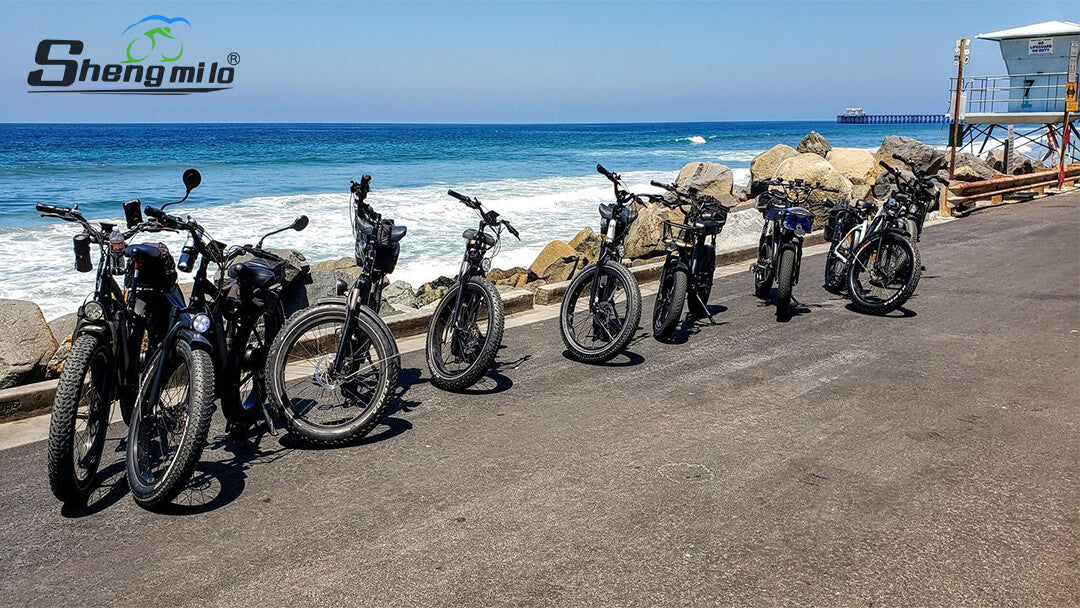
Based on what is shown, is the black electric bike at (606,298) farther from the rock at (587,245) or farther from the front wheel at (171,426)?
the rock at (587,245)

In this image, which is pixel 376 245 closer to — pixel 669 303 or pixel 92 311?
pixel 92 311

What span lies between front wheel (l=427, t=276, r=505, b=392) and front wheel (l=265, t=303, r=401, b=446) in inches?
37.7

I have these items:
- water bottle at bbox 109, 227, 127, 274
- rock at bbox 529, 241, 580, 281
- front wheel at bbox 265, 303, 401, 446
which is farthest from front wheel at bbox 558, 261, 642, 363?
rock at bbox 529, 241, 580, 281

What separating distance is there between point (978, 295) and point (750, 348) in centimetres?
373

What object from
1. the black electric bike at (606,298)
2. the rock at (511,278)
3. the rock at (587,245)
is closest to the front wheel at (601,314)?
the black electric bike at (606,298)

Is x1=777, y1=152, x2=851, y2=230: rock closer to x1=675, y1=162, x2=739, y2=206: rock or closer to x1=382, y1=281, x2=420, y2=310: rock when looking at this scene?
x1=675, y1=162, x2=739, y2=206: rock

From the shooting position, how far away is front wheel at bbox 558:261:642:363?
655cm

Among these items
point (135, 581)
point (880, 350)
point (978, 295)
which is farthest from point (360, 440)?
point (978, 295)

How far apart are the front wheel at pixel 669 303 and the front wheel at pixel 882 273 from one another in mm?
2265

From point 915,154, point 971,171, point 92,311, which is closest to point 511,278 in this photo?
point 92,311

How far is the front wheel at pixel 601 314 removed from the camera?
655cm

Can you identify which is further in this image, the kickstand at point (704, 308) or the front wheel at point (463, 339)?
the kickstand at point (704, 308)

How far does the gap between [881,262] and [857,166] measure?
13.1m

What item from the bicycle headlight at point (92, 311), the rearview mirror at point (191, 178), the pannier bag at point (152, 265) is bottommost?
the bicycle headlight at point (92, 311)
